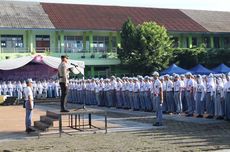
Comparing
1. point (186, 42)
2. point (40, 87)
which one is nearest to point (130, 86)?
point (40, 87)

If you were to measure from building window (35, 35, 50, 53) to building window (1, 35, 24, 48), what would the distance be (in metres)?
1.78

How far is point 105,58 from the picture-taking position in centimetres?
5162

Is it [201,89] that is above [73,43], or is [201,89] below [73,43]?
below

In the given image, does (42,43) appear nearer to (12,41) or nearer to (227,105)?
(12,41)

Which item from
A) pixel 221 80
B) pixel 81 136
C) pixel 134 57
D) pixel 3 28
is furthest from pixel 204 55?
pixel 81 136

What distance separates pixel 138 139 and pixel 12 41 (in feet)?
123

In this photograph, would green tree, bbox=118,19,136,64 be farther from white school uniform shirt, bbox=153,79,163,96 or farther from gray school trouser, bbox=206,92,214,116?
white school uniform shirt, bbox=153,79,163,96

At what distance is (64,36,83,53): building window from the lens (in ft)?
169

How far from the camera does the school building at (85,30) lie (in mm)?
49188

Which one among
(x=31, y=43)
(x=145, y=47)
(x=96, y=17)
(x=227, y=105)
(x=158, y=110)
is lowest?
(x=158, y=110)

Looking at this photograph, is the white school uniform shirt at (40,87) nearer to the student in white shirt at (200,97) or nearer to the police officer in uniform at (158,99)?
the student in white shirt at (200,97)

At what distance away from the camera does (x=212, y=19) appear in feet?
200

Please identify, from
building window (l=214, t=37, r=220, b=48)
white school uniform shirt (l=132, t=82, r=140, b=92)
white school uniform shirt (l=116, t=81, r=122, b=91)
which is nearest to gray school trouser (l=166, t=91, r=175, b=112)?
white school uniform shirt (l=132, t=82, r=140, b=92)

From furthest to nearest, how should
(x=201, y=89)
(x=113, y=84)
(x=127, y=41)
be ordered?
1. (x=127, y=41)
2. (x=113, y=84)
3. (x=201, y=89)
